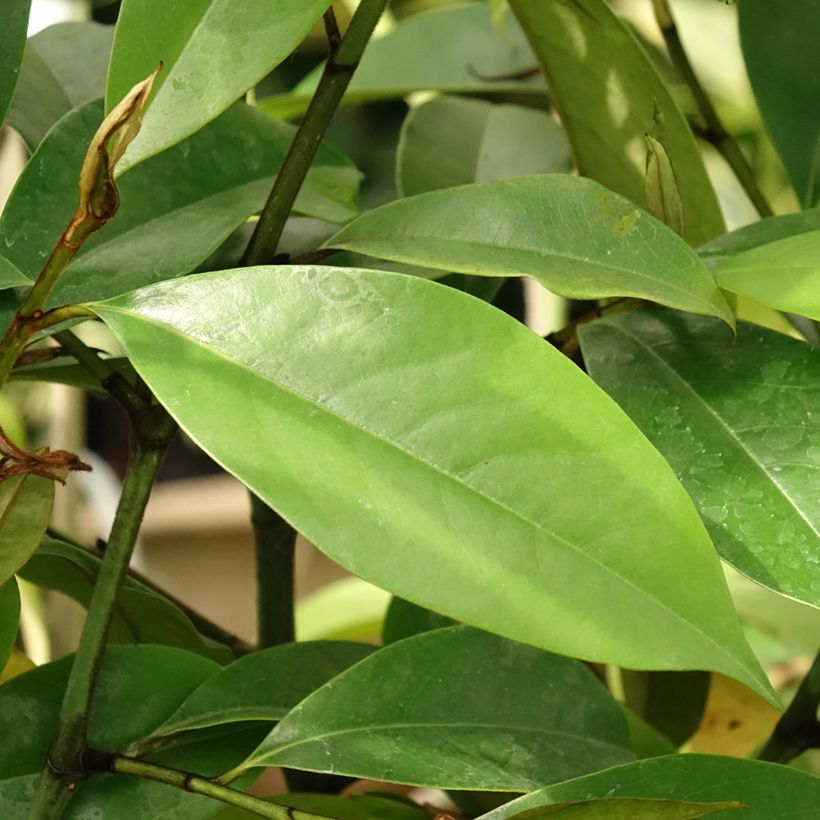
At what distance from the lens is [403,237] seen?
31 centimetres

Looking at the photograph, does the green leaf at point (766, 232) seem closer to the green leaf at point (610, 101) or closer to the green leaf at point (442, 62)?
the green leaf at point (610, 101)

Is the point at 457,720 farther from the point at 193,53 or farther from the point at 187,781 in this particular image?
the point at 193,53

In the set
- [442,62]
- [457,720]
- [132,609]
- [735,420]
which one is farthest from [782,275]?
[442,62]

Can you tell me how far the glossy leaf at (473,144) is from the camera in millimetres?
510

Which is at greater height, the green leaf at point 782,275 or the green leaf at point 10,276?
the green leaf at point 10,276

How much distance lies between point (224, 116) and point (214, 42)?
0.11 meters

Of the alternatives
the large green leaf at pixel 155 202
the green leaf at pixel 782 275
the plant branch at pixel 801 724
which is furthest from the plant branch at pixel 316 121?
the plant branch at pixel 801 724

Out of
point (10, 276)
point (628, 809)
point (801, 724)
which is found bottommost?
point (801, 724)

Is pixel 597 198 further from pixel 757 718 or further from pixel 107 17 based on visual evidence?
pixel 107 17

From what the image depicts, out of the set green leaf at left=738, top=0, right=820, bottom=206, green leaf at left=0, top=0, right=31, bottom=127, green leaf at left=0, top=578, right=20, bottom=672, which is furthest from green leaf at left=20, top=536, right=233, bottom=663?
green leaf at left=738, top=0, right=820, bottom=206

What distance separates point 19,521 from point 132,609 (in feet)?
0.35

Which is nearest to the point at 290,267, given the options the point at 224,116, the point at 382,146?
the point at 224,116

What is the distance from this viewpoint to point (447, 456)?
0.76 feet

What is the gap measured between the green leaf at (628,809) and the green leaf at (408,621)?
19cm
